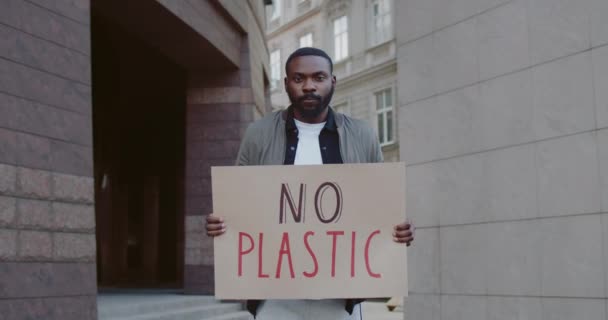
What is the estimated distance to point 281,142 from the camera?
3.45m

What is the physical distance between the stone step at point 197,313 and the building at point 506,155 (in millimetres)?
3723

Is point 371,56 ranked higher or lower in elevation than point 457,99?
higher

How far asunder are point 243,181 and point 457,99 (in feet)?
12.0

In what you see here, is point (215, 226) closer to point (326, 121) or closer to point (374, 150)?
point (326, 121)

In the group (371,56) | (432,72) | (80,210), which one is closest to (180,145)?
(80,210)

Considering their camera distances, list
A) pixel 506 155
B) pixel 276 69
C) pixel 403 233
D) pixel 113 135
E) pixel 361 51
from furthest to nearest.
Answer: pixel 276 69 → pixel 361 51 → pixel 113 135 → pixel 506 155 → pixel 403 233

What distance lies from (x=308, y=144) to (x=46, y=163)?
411cm

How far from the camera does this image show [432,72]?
684 centimetres

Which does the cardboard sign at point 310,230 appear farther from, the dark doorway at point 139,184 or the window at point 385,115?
the window at point 385,115

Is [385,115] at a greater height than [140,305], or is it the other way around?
[385,115]

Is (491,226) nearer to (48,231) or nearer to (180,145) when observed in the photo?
(48,231)

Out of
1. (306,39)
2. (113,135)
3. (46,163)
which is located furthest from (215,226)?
(306,39)

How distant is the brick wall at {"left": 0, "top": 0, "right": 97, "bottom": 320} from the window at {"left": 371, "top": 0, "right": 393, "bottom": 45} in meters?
21.9

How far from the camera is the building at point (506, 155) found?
211 inches
